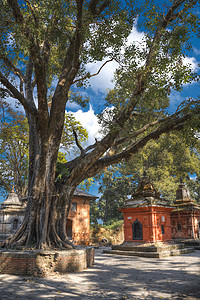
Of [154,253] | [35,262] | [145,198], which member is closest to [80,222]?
[145,198]

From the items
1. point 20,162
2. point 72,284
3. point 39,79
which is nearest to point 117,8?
point 39,79

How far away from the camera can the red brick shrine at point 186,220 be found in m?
22.3

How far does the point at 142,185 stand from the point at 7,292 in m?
13.8

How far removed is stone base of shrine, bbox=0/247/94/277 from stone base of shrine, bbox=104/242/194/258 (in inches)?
280

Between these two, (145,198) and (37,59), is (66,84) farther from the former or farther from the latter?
(145,198)

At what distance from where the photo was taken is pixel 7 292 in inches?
230

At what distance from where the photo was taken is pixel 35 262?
793 centimetres

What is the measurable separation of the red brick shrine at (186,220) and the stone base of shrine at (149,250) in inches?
220

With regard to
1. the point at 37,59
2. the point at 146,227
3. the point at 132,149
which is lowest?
the point at 146,227

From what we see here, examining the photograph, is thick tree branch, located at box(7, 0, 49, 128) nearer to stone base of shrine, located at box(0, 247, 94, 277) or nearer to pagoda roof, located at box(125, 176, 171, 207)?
stone base of shrine, located at box(0, 247, 94, 277)

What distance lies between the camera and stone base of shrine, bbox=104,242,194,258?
565 inches

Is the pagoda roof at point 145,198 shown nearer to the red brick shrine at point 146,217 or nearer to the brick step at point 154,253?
the red brick shrine at point 146,217

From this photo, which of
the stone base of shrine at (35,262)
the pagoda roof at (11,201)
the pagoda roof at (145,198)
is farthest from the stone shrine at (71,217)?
the stone base of shrine at (35,262)

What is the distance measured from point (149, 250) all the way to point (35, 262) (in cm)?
910
